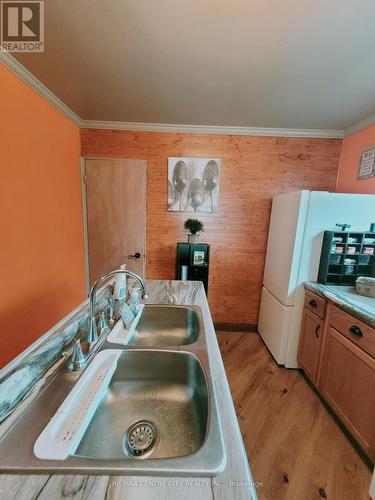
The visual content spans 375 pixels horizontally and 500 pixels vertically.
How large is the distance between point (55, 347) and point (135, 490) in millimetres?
534

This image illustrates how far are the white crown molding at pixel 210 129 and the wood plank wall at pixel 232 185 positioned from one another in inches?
2.0

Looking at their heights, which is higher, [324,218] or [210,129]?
[210,129]

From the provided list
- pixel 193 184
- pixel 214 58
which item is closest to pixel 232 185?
pixel 193 184

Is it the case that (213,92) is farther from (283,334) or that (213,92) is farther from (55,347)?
(283,334)

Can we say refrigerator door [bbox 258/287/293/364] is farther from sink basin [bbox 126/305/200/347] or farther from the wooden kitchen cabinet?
sink basin [bbox 126/305/200/347]

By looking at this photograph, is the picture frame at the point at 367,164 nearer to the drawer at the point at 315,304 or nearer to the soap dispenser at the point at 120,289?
the drawer at the point at 315,304

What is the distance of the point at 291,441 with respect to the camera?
4.41ft

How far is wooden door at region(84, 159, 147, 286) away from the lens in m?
2.44

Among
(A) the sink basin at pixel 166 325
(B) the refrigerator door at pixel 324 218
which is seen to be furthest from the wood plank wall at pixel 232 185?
(A) the sink basin at pixel 166 325

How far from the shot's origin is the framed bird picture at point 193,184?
7.97 feet

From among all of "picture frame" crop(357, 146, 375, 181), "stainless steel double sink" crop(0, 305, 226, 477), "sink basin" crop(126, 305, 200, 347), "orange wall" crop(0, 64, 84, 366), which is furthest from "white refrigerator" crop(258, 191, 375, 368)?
"orange wall" crop(0, 64, 84, 366)

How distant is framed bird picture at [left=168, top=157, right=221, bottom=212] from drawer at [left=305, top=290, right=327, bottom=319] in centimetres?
137

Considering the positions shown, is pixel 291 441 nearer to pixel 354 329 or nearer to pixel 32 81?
pixel 354 329

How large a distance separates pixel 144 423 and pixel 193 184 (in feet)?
7.41
